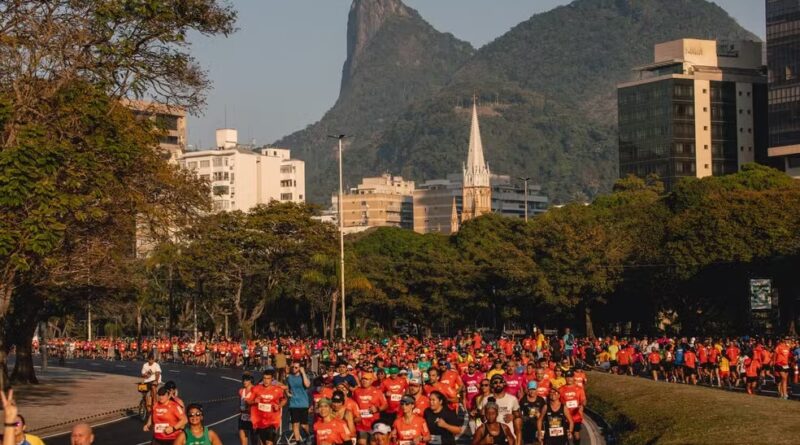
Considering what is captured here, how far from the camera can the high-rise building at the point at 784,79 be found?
140000 millimetres

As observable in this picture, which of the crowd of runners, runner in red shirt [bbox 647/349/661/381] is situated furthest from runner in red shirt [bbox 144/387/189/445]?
runner in red shirt [bbox 647/349/661/381]

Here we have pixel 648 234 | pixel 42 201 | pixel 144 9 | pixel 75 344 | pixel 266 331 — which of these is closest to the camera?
pixel 42 201

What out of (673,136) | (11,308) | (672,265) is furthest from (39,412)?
(673,136)

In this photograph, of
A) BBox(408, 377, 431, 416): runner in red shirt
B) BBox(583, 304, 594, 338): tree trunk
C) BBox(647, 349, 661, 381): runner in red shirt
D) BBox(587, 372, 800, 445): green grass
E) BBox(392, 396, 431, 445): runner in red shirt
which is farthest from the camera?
BBox(583, 304, 594, 338): tree trunk

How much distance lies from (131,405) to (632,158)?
481 ft

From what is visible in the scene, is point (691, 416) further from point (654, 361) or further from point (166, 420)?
point (654, 361)

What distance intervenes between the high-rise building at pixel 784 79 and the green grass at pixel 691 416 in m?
109

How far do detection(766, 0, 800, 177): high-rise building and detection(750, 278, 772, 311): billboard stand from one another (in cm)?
8117

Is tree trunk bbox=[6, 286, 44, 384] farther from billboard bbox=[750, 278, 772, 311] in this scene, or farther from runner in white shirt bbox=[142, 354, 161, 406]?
billboard bbox=[750, 278, 772, 311]

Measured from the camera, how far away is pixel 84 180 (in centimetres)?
2945

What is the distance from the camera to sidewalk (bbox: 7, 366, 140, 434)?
34688mm

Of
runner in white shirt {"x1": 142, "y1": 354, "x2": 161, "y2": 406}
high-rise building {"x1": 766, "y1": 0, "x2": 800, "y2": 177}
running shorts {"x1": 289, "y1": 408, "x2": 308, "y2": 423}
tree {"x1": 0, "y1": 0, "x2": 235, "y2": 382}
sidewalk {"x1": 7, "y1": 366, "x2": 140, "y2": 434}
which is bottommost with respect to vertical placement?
sidewalk {"x1": 7, "y1": 366, "x2": 140, "y2": 434}

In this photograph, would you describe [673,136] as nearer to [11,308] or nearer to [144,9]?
[11,308]

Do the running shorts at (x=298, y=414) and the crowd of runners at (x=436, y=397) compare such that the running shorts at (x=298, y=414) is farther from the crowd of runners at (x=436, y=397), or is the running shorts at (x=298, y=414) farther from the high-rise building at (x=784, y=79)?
the high-rise building at (x=784, y=79)
